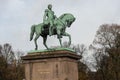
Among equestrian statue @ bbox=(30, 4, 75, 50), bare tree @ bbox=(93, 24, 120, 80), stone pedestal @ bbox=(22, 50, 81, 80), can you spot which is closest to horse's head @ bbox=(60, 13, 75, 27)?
equestrian statue @ bbox=(30, 4, 75, 50)

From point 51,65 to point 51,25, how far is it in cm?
277

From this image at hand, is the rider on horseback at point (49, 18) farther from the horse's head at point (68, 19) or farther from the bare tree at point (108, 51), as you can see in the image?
the bare tree at point (108, 51)

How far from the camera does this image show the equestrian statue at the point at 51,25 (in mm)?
28125

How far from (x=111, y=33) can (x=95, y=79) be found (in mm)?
7546

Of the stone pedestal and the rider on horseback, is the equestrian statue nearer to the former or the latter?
the rider on horseback

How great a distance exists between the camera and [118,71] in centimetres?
5728

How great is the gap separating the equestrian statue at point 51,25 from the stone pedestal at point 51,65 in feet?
4.02

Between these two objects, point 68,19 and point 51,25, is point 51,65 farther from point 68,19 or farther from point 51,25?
point 68,19

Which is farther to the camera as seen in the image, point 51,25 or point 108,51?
point 108,51

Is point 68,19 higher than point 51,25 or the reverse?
higher

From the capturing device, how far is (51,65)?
27.3m

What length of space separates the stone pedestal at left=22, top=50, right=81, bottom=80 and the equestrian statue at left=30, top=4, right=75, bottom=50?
1.22m

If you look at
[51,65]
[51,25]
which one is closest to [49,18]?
[51,25]

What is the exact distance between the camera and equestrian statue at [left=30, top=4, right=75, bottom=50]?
A: 2812 centimetres
